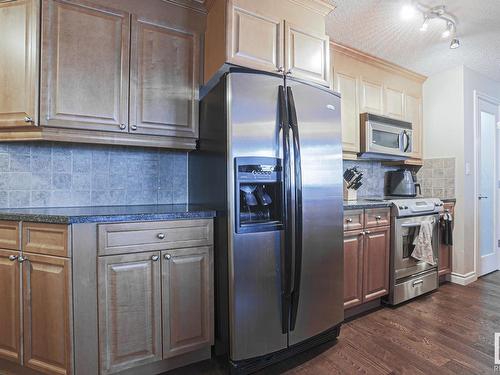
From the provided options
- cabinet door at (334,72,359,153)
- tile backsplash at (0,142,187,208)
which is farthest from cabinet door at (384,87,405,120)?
tile backsplash at (0,142,187,208)

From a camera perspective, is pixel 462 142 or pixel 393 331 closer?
pixel 393 331

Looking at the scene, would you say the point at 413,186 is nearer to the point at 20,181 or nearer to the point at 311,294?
the point at 311,294

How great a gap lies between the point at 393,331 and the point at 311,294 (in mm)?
849

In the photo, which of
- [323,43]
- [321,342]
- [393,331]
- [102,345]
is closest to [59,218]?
[102,345]

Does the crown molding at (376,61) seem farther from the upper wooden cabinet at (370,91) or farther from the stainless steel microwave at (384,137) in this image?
the stainless steel microwave at (384,137)

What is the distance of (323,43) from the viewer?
194 centimetres

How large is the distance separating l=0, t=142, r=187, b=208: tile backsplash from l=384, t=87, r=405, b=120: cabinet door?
2.25 m

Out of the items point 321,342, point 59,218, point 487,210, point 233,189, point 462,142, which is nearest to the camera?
point 59,218

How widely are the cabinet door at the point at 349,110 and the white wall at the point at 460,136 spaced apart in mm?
1278

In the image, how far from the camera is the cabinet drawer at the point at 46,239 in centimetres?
130

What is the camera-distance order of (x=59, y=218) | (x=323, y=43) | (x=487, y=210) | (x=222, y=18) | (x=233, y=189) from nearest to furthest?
(x=59, y=218) < (x=233, y=189) < (x=222, y=18) < (x=323, y=43) < (x=487, y=210)

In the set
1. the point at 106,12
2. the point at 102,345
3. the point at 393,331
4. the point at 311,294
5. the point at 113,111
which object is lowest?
the point at 393,331

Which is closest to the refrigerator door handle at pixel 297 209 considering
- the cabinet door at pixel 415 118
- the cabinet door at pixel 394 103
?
the cabinet door at pixel 394 103

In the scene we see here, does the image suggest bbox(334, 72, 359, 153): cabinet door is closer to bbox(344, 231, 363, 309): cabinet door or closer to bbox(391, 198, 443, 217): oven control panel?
bbox(391, 198, 443, 217): oven control panel
